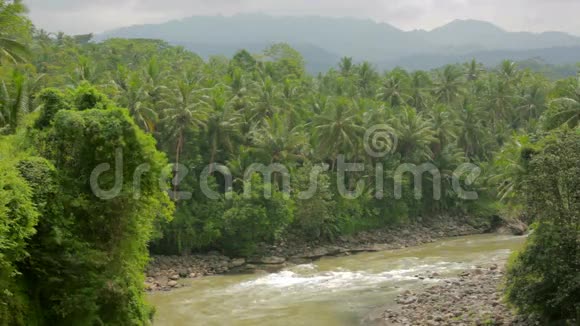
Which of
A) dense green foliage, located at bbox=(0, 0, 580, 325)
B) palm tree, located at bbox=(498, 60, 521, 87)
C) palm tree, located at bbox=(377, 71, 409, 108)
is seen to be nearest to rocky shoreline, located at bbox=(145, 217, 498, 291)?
dense green foliage, located at bbox=(0, 0, 580, 325)

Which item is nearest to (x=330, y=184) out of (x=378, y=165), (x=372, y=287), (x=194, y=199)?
(x=378, y=165)

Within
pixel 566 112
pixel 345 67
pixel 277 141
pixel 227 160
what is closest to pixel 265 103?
pixel 277 141

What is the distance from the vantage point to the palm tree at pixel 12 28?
72.4 ft

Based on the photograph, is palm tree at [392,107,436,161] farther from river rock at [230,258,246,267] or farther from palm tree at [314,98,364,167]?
river rock at [230,258,246,267]

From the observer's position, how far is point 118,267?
49.6 ft

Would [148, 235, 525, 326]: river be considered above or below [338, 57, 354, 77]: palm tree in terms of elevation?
below

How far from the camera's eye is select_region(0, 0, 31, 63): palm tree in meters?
22.1

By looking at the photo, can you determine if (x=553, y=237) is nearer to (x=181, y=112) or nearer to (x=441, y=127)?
(x=181, y=112)

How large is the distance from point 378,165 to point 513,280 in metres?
24.9

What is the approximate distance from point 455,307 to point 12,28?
771 inches

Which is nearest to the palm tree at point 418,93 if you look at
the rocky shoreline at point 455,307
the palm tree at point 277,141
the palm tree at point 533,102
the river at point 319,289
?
the palm tree at point 533,102

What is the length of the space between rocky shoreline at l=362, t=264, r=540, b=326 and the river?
3.40 ft

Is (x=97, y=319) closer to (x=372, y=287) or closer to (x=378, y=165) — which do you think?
(x=372, y=287)

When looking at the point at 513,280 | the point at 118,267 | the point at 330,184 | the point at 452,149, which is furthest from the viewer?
the point at 452,149
